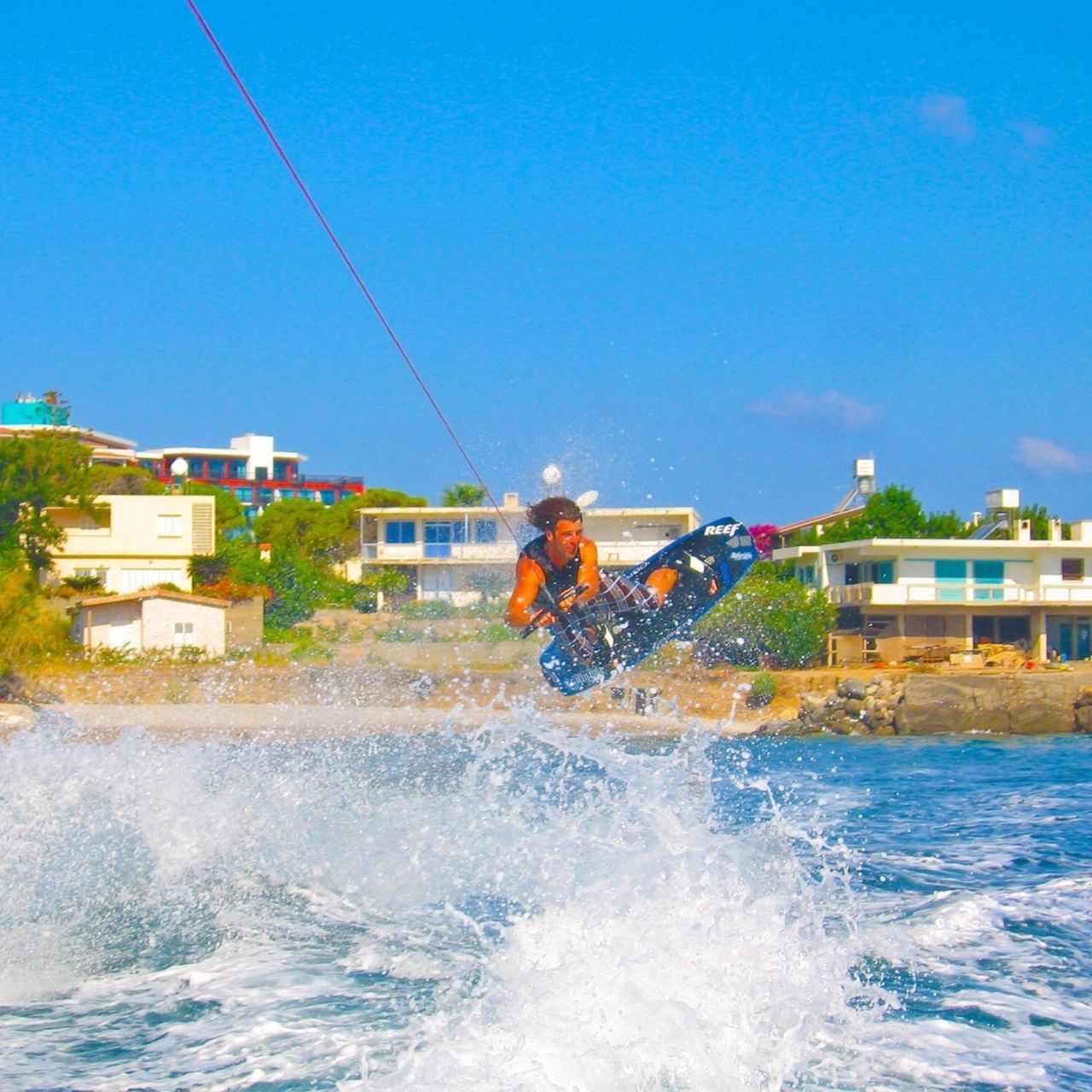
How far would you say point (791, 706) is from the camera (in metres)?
28.8


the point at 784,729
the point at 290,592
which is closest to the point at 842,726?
the point at 784,729

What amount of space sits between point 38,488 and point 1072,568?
2679 centimetres

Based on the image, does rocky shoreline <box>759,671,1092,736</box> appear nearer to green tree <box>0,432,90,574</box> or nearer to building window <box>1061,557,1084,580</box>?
building window <box>1061,557,1084,580</box>

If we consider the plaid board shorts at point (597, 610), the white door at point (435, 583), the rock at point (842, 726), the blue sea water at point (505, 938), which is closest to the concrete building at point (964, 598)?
the rock at point (842, 726)

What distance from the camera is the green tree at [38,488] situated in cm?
3225

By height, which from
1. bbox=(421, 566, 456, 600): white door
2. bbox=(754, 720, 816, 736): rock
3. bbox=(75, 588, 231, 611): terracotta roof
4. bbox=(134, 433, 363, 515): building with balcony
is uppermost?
bbox=(134, 433, 363, 515): building with balcony

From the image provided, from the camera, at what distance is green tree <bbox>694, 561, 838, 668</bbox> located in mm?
30688

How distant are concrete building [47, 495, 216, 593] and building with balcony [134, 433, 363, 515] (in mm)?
41356

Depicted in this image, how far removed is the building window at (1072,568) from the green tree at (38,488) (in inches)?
1004

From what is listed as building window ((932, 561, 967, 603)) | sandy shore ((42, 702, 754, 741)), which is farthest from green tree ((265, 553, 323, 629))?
building window ((932, 561, 967, 603))

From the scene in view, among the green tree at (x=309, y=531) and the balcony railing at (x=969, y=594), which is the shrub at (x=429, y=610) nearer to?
the green tree at (x=309, y=531)

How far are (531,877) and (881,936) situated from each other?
198 cm

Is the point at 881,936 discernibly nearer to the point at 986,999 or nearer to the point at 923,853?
the point at 986,999

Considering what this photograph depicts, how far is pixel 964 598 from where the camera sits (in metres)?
33.5
